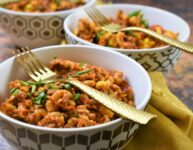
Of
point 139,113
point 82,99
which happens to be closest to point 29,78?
point 82,99

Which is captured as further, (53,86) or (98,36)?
(98,36)

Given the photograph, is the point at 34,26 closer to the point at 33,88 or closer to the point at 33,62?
the point at 33,62

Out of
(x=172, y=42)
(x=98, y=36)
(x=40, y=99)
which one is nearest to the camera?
(x=40, y=99)

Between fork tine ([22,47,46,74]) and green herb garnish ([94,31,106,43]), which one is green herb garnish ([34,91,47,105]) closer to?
fork tine ([22,47,46,74])

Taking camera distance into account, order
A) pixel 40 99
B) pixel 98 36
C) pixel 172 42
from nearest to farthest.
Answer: pixel 40 99
pixel 172 42
pixel 98 36

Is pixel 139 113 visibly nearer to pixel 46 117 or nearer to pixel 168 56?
pixel 46 117

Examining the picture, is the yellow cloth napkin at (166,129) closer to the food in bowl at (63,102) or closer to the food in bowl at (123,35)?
the food in bowl at (63,102)

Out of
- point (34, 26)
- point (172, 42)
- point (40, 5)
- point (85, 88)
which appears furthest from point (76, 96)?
point (40, 5)
